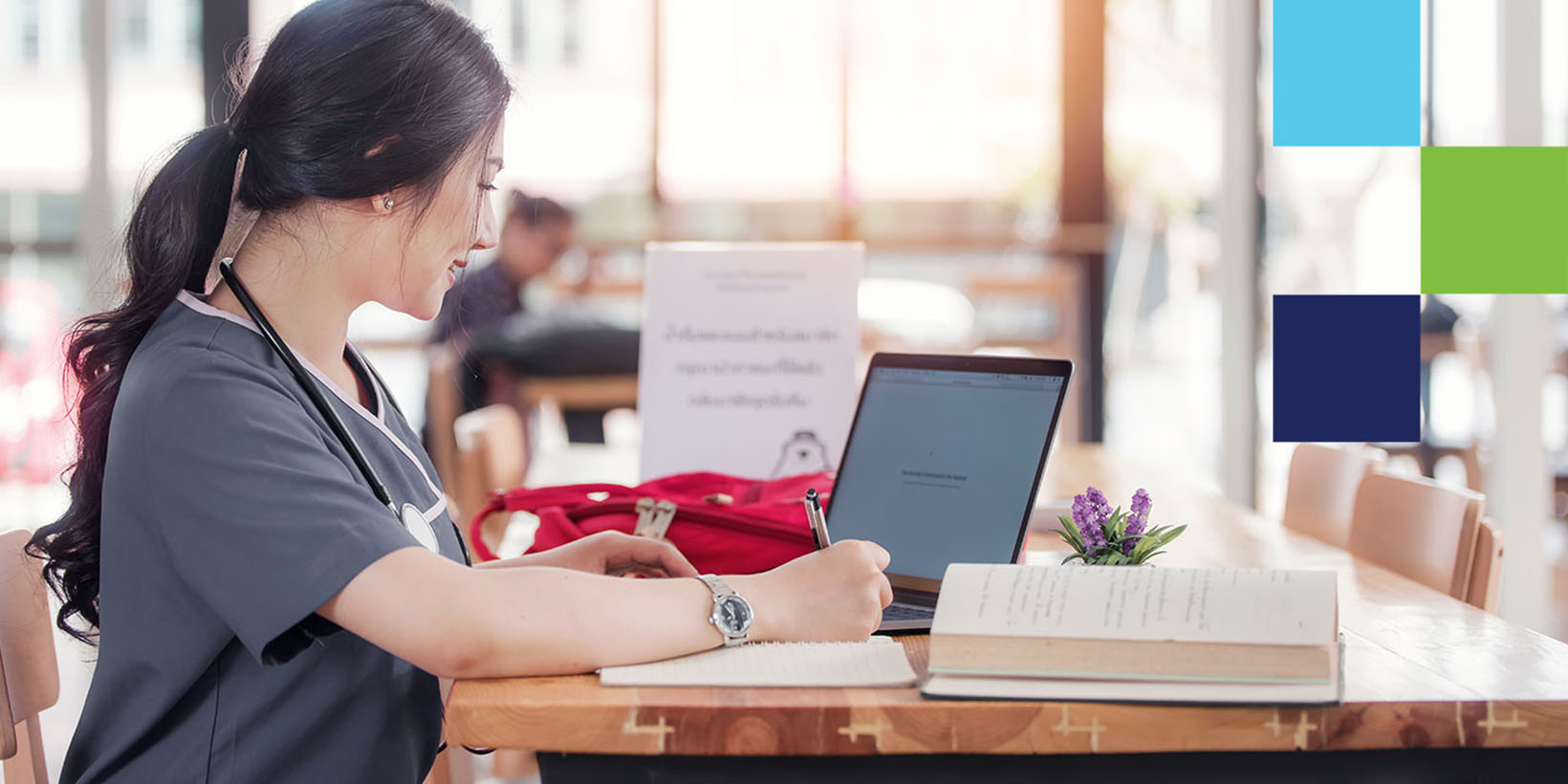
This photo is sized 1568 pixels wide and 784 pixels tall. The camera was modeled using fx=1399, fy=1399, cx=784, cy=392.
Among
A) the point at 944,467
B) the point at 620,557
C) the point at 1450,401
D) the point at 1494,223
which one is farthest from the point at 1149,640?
the point at 1450,401

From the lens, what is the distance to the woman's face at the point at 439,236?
45.1 inches

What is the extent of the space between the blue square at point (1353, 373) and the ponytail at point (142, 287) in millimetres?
1240

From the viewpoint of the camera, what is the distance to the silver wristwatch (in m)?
1.00

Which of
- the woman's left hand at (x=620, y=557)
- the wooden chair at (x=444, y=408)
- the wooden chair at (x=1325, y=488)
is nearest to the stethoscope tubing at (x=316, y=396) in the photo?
the woman's left hand at (x=620, y=557)

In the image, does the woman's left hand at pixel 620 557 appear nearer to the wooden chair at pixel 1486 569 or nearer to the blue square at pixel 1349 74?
the wooden chair at pixel 1486 569

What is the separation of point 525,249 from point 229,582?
3.62 meters

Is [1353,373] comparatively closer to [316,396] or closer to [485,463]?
[316,396]

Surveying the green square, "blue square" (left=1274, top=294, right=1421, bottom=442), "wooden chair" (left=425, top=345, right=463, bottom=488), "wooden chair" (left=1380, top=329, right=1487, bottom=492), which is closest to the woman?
"blue square" (left=1274, top=294, right=1421, bottom=442)

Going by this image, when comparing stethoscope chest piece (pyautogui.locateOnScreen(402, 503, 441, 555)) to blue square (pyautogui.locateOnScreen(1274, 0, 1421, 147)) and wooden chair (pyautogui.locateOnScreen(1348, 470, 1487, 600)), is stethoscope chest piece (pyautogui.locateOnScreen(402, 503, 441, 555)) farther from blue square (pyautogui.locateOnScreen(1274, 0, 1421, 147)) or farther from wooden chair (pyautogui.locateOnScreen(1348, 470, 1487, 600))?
blue square (pyautogui.locateOnScreen(1274, 0, 1421, 147))

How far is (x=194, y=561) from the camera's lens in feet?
3.11

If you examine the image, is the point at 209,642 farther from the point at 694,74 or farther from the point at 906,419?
the point at 694,74

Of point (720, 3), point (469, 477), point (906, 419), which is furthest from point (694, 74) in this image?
point (906, 419)

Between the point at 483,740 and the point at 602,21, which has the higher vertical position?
the point at 602,21

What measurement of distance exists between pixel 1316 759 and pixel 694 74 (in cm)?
497
